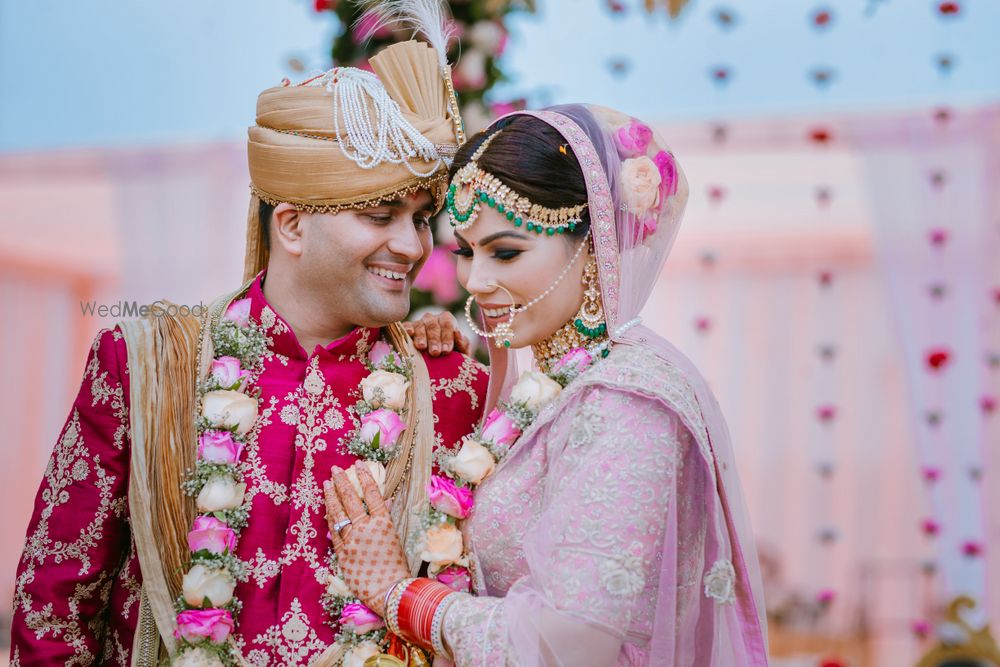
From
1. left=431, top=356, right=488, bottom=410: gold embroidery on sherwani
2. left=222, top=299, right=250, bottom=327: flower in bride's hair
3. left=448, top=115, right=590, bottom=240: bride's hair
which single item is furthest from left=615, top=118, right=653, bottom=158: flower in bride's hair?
left=222, top=299, right=250, bottom=327: flower in bride's hair

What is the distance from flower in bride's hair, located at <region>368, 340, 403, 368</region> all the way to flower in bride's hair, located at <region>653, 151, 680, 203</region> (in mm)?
764

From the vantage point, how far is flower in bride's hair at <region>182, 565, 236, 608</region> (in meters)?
2.20

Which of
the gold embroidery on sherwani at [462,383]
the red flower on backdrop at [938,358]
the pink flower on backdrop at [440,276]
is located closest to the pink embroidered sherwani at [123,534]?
the gold embroidery on sherwani at [462,383]

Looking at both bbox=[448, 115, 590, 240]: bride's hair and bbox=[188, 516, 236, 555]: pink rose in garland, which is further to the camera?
bbox=[188, 516, 236, 555]: pink rose in garland

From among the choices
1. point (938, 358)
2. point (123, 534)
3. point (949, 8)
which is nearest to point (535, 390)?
point (123, 534)

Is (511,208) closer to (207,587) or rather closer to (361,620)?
(361,620)

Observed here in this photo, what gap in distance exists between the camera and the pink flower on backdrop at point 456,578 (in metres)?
2.15

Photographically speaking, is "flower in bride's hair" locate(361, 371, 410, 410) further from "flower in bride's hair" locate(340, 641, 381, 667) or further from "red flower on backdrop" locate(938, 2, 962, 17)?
Result: "red flower on backdrop" locate(938, 2, 962, 17)

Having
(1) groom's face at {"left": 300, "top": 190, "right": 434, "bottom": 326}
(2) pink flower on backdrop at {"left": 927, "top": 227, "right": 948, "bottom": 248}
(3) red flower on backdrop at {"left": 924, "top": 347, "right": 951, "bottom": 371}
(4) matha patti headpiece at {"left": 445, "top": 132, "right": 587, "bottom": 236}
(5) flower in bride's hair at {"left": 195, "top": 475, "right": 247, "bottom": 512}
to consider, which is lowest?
(3) red flower on backdrop at {"left": 924, "top": 347, "right": 951, "bottom": 371}

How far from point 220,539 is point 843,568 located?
5.65 m

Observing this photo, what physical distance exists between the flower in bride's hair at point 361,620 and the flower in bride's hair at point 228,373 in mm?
563

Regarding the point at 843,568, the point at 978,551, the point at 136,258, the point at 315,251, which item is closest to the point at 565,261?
the point at 315,251

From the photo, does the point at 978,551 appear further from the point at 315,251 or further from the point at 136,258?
the point at 136,258

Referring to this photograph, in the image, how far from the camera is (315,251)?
2.49 metres
